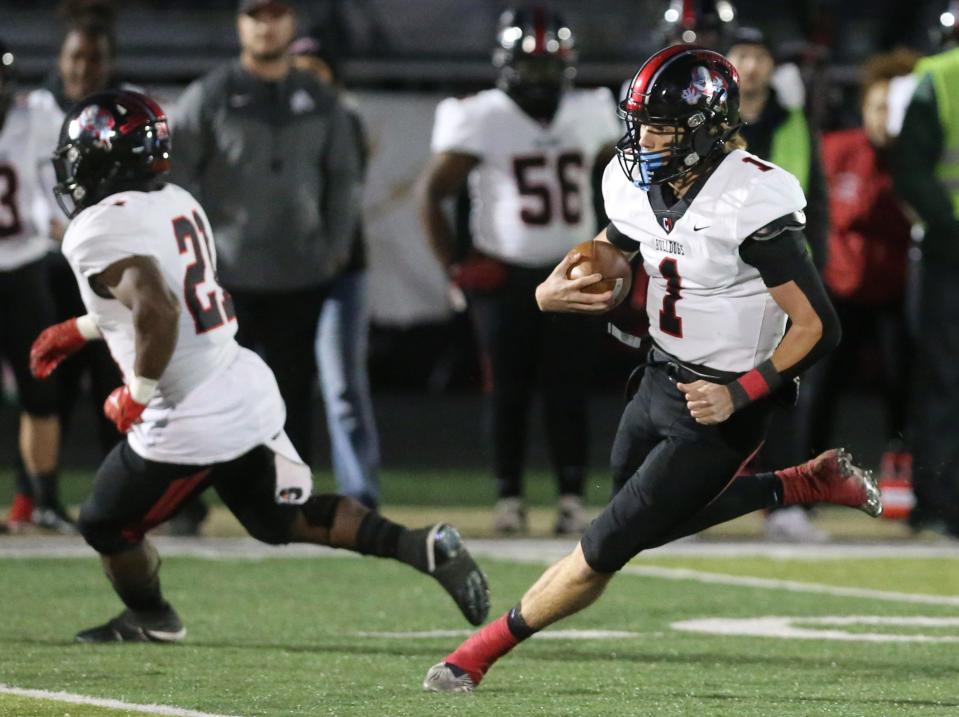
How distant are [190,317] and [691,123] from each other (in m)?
1.54

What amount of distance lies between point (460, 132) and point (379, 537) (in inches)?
120

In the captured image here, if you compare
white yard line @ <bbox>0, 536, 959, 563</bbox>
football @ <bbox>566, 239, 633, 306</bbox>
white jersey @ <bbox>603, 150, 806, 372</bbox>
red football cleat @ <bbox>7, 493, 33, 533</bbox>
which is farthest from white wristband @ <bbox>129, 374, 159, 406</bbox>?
red football cleat @ <bbox>7, 493, 33, 533</bbox>

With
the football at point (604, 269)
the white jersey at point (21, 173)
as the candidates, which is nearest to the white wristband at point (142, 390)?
the football at point (604, 269)

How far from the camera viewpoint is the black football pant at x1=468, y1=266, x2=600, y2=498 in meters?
8.41

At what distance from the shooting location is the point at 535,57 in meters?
8.38

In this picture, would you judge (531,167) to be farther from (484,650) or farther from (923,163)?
(484,650)

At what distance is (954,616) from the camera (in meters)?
6.59

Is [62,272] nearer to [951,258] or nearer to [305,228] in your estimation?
[305,228]

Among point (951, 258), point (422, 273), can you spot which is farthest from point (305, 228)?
point (422, 273)

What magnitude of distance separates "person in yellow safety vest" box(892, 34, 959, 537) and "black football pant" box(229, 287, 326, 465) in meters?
2.39

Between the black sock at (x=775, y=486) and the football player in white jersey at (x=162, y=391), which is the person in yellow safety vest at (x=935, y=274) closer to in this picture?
the black sock at (x=775, y=486)

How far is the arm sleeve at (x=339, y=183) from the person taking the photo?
824 centimetres

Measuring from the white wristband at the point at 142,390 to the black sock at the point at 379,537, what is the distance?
70 centimetres

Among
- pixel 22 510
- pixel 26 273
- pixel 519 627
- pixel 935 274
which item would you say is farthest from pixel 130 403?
pixel 935 274
